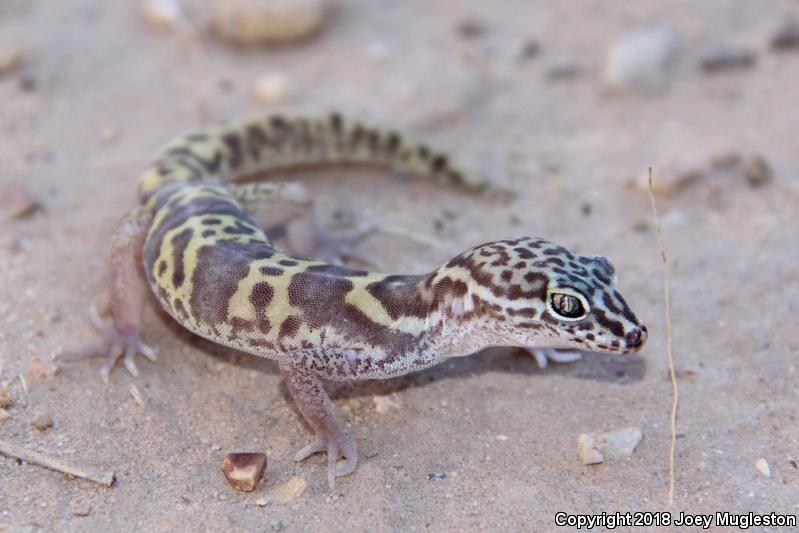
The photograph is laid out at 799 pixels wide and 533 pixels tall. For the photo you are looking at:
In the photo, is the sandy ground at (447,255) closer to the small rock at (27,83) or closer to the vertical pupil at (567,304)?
the small rock at (27,83)

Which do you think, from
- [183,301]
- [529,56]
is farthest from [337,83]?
[183,301]

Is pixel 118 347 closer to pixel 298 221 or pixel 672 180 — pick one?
pixel 298 221

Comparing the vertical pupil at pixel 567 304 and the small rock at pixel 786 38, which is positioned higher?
the small rock at pixel 786 38

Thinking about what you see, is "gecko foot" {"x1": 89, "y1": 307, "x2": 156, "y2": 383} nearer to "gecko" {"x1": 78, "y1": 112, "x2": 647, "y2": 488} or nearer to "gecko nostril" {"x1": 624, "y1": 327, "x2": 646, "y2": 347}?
"gecko" {"x1": 78, "y1": 112, "x2": 647, "y2": 488}

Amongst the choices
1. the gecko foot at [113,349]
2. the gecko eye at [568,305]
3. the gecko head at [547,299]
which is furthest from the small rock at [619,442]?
the gecko foot at [113,349]

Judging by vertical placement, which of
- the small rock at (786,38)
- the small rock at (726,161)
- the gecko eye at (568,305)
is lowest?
the small rock at (726,161)

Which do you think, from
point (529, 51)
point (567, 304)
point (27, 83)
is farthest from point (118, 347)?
point (529, 51)

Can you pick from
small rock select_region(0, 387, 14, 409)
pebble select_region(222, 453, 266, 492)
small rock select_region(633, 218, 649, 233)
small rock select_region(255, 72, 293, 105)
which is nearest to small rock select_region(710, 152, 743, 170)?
small rock select_region(633, 218, 649, 233)
